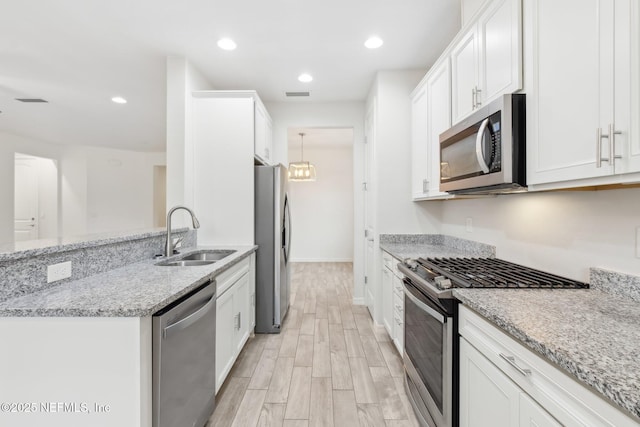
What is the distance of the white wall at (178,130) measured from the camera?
2.87 metres

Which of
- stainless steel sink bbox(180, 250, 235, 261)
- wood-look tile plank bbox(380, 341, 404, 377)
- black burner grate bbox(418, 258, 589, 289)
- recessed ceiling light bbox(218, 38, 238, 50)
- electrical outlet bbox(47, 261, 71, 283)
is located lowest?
wood-look tile plank bbox(380, 341, 404, 377)

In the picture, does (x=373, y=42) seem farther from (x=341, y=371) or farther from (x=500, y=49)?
(x=341, y=371)

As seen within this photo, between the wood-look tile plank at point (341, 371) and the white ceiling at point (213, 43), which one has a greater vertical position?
the white ceiling at point (213, 43)

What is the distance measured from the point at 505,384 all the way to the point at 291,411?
138 cm

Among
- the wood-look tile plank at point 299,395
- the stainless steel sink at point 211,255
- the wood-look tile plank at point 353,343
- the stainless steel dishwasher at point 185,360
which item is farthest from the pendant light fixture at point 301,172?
the stainless steel dishwasher at point 185,360

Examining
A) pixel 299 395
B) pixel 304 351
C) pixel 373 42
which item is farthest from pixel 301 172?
pixel 299 395

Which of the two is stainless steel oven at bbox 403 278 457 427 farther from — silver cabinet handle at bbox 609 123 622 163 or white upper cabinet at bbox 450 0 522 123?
white upper cabinet at bbox 450 0 522 123

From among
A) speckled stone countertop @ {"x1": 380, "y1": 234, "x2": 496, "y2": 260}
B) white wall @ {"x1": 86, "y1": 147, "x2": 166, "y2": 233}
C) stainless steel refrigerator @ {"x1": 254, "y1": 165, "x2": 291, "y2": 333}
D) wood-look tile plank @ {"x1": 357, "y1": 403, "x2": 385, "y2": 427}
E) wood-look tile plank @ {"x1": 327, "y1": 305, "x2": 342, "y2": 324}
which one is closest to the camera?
wood-look tile plank @ {"x1": 357, "y1": 403, "x2": 385, "y2": 427}

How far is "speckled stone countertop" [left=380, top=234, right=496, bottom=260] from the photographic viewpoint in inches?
92.2

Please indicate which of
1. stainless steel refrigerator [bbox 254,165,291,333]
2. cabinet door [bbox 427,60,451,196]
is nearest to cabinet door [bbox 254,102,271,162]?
stainless steel refrigerator [bbox 254,165,291,333]

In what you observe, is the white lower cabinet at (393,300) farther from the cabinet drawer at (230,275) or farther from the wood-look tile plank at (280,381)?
the cabinet drawer at (230,275)

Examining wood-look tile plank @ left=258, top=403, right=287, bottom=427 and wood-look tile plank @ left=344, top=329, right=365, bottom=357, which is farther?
wood-look tile plank @ left=344, top=329, right=365, bottom=357

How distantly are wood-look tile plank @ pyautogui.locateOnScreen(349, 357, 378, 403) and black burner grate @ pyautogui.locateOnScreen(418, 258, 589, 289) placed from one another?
3.22ft

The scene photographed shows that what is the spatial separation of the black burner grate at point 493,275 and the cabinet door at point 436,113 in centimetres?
68
